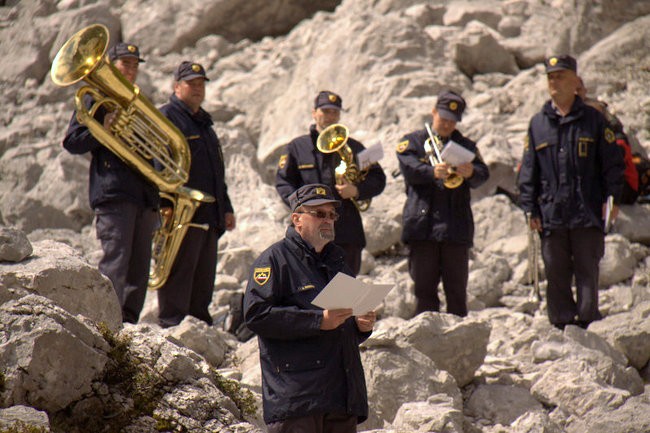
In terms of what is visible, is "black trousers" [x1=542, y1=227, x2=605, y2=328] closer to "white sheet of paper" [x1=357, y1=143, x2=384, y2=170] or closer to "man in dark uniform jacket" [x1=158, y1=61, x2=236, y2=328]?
"white sheet of paper" [x1=357, y1=143, x2=384, y2=170]

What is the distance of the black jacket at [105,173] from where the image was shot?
7055 millimetres

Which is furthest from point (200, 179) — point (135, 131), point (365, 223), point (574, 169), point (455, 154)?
point (574, 169)

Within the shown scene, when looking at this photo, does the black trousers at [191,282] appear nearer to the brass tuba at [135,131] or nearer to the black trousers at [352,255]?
the brass tuba at [135,131]

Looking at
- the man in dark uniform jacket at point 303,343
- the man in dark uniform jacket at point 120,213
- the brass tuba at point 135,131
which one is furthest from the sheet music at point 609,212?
the man in dark uniform jacket at point 303,343

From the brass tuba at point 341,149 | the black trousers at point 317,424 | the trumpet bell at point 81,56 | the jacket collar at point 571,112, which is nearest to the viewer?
the black trousers at point 317,424

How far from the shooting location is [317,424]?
15.4 ft

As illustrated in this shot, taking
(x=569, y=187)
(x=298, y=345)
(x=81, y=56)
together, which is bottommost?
(x=569, y=187)

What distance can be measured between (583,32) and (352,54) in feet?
10.8

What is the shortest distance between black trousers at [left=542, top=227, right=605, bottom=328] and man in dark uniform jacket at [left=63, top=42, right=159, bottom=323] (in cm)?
307

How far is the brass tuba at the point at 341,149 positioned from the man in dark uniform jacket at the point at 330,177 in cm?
4

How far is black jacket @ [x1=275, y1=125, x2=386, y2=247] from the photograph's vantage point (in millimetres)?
7727

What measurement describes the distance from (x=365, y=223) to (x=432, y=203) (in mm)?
2319

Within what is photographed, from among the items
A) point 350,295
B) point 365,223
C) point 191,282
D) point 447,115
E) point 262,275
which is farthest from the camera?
point 365,223

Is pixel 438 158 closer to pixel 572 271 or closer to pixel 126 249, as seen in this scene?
pixel 572 271
